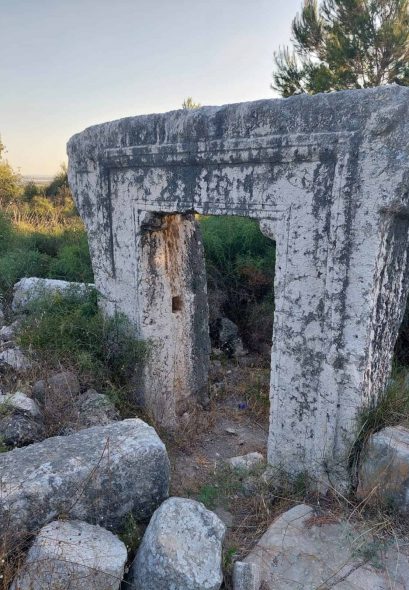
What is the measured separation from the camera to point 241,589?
247 centimetres

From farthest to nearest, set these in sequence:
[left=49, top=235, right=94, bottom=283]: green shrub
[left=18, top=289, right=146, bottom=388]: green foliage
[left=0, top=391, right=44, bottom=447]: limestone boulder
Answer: [left=49, top=235, right=94, bottom=283]: green shrub < [left=18, top=289, right=146, bottom=388]: green foliage < [left=0, top=391, right=44, bottom=447]: limestone boulder

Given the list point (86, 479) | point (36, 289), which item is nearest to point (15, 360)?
point (36, 289)

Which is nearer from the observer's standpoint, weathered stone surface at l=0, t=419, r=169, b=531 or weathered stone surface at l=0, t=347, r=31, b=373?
weathered stone surface at l=0, t=419, r=169, b=531

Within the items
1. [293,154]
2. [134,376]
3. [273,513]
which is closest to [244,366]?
[134,376]

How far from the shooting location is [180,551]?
2.36m

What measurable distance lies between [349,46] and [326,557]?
26.2 ft

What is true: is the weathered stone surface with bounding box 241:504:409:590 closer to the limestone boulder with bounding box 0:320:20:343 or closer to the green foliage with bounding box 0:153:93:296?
the limestone boulder with bounding box 0:320:20:343

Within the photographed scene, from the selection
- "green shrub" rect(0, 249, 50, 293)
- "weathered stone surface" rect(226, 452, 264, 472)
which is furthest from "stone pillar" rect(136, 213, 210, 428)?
"green shrub" rect(0, 249, 50, 293)

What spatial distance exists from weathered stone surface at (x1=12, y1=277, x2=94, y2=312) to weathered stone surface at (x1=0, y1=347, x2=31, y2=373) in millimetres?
770

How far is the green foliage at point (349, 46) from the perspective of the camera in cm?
772

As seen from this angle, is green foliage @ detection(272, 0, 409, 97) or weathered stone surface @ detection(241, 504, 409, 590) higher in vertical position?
green foliage @ detection(272, 0, 409, 97)

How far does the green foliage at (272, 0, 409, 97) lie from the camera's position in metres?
7.72

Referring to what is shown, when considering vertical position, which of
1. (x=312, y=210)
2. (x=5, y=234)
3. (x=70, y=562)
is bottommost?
(x=70, y=562)

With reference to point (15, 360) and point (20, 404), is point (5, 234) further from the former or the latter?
point (20, 404)
